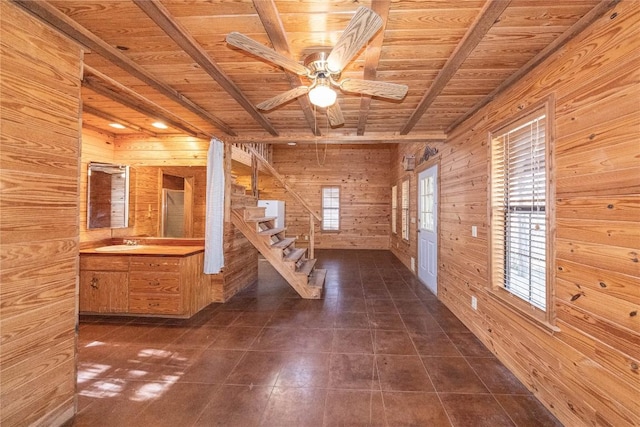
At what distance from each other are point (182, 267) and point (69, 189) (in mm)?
1764

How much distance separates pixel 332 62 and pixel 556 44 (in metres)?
1.47

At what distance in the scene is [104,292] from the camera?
334 cm

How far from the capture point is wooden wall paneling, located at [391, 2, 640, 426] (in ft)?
4.44

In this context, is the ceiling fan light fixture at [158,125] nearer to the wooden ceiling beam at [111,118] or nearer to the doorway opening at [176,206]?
the wooden ceiling beam at [111,118]

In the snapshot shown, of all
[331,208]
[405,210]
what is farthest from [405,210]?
[331,208]

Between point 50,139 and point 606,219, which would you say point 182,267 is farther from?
point 606,219

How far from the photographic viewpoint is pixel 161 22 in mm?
1562

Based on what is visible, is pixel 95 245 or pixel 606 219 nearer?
pixel 606 219

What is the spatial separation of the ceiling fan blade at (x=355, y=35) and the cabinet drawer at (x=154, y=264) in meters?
2.86

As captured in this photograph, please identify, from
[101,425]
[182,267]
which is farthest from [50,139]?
[182,267]

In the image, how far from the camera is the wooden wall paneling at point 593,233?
1.35 meters

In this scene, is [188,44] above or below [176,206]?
above

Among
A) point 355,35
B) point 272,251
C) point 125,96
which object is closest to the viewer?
point 355,35

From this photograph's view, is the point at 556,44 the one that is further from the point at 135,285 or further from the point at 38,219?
the point at 135,285
